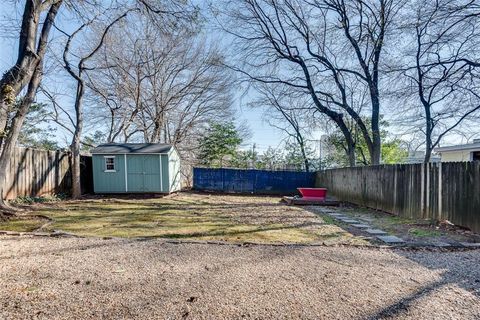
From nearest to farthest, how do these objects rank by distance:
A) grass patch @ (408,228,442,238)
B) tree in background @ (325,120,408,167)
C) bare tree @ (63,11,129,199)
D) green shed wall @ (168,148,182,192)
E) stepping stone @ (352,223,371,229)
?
grass patch @ (408,228,442,238)
stepping stone @ (352,223,371,229)
bare tree @ (63,11,129,199)
green shed wall @ (168,148,182,192)
tree in background @ (325,120,408,167)

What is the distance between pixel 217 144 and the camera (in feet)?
67.3

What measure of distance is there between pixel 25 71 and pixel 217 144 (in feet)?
47.3

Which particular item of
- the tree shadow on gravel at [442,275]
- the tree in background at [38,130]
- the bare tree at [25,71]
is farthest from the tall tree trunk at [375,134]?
the tree in background at [38,130]

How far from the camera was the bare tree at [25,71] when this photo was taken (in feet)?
20.4

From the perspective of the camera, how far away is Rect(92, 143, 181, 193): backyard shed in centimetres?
1230

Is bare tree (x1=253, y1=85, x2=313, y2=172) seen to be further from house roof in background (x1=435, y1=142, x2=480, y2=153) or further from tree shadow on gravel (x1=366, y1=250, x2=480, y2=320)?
tree shadow on gravel (x1=366, y1=250, x2=480, y2=320)

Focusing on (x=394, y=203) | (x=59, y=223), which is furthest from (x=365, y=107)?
(x=59, y=223)

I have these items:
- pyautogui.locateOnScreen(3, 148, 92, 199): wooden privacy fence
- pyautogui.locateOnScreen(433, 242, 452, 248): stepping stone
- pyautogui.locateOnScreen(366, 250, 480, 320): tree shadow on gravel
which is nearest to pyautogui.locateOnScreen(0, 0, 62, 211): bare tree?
pyautogui.locateOnScreen(3, 148, 92, 199): wooden privacy fence

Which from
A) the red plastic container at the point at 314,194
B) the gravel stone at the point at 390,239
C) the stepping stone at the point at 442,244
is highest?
the stepping stone at the point at 442,244

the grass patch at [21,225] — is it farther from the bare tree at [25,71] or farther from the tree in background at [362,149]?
the tree in background at [362,149]

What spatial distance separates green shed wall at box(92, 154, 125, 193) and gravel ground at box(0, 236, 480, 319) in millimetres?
8261

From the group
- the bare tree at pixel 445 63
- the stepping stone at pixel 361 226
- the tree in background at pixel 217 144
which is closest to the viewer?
the stepping stone at pixel 361 226

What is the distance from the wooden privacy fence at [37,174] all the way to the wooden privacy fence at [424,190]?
9.79 meters

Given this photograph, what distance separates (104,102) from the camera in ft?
55.8
